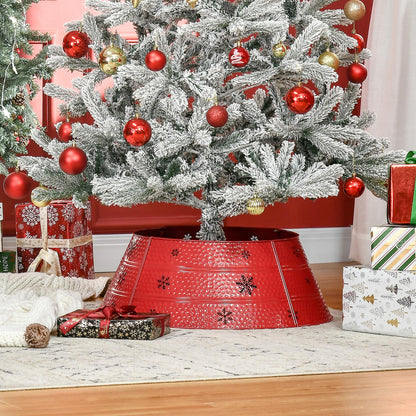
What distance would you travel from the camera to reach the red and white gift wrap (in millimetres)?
1913

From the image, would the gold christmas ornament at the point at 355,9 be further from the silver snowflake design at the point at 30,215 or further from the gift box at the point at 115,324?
the silver snowflake design at the point at 30,215

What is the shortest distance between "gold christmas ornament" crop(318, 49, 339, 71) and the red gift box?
32cm

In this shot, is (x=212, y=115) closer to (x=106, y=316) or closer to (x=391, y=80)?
(x=106, y=316)

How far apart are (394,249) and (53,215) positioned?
128cm

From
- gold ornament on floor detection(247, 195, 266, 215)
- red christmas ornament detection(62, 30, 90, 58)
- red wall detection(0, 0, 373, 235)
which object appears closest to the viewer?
gold ornament on floor detection(247, 195, 266, 215)

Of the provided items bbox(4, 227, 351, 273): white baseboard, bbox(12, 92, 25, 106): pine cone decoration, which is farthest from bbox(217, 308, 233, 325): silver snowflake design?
bbox(4, 227, 351, 273): white baseboard

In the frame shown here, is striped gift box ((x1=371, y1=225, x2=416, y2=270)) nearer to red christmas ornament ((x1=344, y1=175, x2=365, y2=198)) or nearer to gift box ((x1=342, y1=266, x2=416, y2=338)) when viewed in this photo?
gift box ((x1=342, y1=266, x2=416, y2=338))

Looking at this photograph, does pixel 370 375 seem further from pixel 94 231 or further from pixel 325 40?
pixel 94 231

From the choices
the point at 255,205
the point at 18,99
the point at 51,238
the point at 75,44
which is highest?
the point at 75,44

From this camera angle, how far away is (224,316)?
6.26ft

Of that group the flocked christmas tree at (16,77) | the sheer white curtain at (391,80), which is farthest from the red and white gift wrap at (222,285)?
the sheer white curtain at (391,80)

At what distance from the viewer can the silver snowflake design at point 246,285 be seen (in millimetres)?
1916

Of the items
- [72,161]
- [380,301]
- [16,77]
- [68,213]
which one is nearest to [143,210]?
[68,213]

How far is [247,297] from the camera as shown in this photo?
1916mm
